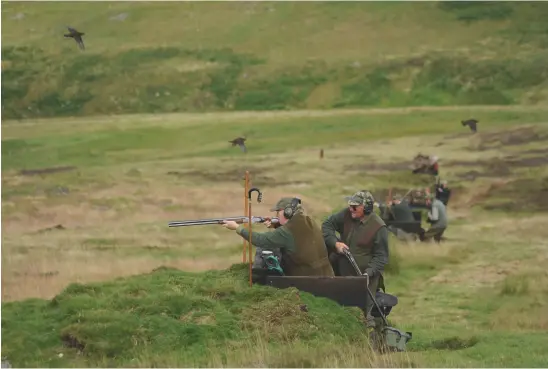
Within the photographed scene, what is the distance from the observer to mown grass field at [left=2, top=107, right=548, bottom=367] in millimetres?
12500

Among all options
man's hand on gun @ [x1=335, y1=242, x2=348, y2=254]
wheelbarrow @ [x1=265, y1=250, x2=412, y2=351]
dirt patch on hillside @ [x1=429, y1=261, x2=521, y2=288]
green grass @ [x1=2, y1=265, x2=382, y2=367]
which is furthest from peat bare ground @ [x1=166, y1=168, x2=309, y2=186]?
green grass @ [x1=2, y1=265, x2=382, y2=367]

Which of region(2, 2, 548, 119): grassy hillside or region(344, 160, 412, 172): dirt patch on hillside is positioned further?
region(2, 2, 548, 119): grassy hillside

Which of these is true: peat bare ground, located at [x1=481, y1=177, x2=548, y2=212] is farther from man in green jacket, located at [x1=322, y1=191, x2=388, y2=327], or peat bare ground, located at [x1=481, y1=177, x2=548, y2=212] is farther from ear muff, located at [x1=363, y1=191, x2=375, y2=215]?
ear muff, located at [x1=363, y1=191, x2=375, y2=215]

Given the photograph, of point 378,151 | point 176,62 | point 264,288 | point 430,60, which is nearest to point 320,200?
point 378,151

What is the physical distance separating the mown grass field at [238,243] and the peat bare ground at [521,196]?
10cm

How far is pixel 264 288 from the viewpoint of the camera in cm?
1365

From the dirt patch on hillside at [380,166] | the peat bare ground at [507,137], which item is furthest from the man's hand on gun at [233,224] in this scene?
the peat bare ground at [507,137]

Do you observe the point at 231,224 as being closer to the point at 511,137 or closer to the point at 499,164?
the point at 499,164

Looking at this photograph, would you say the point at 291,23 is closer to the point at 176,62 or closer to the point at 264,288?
the point at 176,62

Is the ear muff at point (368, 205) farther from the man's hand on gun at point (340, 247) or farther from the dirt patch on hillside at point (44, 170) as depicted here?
→ the dirt patch on hillside at point (44, 170)

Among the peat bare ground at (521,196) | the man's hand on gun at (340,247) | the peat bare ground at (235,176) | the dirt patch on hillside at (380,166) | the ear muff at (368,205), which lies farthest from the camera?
the dirt patch on hillside at (380,166)

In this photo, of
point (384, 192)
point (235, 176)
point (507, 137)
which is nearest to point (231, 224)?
point (384, 192)

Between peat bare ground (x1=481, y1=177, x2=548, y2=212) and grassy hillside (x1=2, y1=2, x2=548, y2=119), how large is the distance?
53.7m

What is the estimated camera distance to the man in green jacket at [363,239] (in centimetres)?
1450
